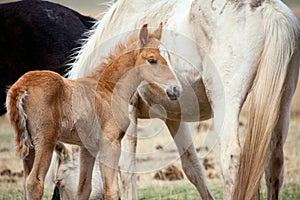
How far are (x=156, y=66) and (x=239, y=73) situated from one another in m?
0.66

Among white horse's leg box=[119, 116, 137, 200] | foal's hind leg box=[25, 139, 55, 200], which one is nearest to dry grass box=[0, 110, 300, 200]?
white horse's leg box=[119, 116, 137, 200]

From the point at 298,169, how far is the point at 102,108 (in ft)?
16.6

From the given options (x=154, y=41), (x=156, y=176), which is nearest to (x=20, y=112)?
(x=154, y=41)

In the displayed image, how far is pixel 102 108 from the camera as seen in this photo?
514cm

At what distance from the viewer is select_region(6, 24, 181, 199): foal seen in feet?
15.6

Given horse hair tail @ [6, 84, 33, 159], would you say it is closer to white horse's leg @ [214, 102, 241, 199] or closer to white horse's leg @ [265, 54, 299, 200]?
white horse's leg @ [214, 102, 241, 199]

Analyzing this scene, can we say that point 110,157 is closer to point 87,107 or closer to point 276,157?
point 87,107

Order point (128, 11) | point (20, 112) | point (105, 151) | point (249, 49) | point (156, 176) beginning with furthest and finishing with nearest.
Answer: point (156, 176), point (128, 11), point (249, 49), point (105, 151), point (20, 112)

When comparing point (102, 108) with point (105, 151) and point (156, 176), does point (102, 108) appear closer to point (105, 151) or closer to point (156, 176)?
point (105, 151)

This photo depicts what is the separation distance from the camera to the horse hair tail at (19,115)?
4.71m

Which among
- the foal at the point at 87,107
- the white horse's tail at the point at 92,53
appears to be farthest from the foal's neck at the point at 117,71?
the white horse's tail at the point at 92,53

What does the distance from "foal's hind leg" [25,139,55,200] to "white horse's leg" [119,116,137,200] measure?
149 centimetres

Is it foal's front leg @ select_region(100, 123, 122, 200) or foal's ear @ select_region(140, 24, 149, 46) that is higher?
foal's ear @ select_region(140, 24, 149, 46)

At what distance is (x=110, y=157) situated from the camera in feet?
16.5
